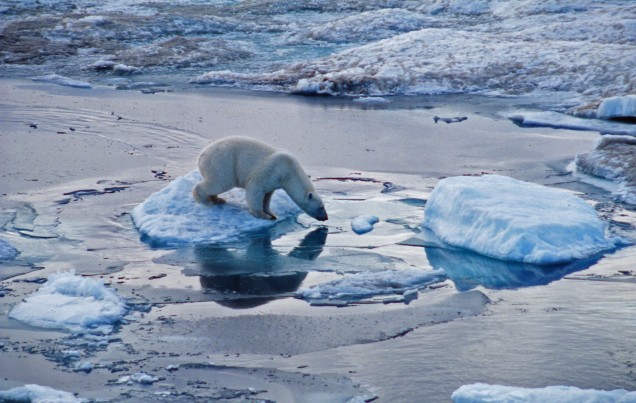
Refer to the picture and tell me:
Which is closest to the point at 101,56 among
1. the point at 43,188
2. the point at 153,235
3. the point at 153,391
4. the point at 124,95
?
the point at 124,95

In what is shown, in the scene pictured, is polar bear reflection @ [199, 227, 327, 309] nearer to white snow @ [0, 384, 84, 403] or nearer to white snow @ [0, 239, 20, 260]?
white snow @ [0, 239, 20, 260]

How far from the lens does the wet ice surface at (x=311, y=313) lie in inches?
208

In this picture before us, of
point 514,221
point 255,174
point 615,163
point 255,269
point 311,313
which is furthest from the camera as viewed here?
point 615,163

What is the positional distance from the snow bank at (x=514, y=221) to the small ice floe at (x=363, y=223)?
0.53 m

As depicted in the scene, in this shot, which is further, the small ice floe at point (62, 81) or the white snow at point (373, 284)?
the small ice floe at point (62, 81)

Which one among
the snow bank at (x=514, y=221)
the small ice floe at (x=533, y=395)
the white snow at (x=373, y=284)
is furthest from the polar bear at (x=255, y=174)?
the small ice floe at (x=533, y=395)

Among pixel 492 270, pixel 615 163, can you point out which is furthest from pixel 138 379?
pixel 615 163

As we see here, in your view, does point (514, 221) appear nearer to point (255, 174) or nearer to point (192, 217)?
point (255, 174)

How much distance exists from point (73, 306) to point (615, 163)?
7.09 m

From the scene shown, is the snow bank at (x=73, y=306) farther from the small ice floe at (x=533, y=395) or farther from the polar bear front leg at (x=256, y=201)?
the small ice floe at (x=533, y=395)

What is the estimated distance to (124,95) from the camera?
626 inches

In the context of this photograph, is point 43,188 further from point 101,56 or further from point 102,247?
point 101,56

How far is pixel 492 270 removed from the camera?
7359 millimetres

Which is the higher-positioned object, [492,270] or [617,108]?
[617,108]
